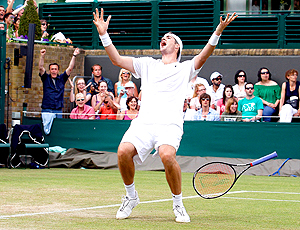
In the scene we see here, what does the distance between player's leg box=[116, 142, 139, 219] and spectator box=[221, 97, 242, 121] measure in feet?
24.1

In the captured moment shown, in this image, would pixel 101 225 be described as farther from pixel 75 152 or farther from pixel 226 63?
pixel 226 63

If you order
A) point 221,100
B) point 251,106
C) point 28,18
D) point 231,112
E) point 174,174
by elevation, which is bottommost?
point 174,174

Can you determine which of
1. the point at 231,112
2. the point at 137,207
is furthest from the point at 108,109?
the point at 137,207

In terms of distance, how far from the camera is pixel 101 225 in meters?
5.22

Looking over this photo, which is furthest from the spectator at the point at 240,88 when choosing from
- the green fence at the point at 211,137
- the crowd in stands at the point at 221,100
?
the green fence at the point at 211,137

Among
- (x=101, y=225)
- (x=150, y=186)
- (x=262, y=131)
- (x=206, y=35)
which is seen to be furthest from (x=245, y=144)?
(x=101, y=225)

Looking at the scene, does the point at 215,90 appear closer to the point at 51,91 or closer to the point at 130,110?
the point at 130,110

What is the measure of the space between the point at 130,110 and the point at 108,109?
0.81 metres

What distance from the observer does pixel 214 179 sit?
6727 mm

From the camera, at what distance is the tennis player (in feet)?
18.7

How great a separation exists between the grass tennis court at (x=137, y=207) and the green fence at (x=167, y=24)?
756 centimetres

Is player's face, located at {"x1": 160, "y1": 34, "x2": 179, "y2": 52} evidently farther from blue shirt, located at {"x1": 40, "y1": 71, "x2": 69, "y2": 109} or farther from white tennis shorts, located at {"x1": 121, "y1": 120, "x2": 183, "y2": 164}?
blue shirt, located at {"x1": 40, "y1": 71, "x2": 69, "y2": 109}

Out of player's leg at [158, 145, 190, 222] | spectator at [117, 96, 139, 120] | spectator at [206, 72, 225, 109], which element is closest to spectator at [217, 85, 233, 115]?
spectator at [206, 72, 225, 109]

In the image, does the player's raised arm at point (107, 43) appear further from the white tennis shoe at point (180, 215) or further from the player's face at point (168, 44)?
the white tennis shoe at point (180, 215)
